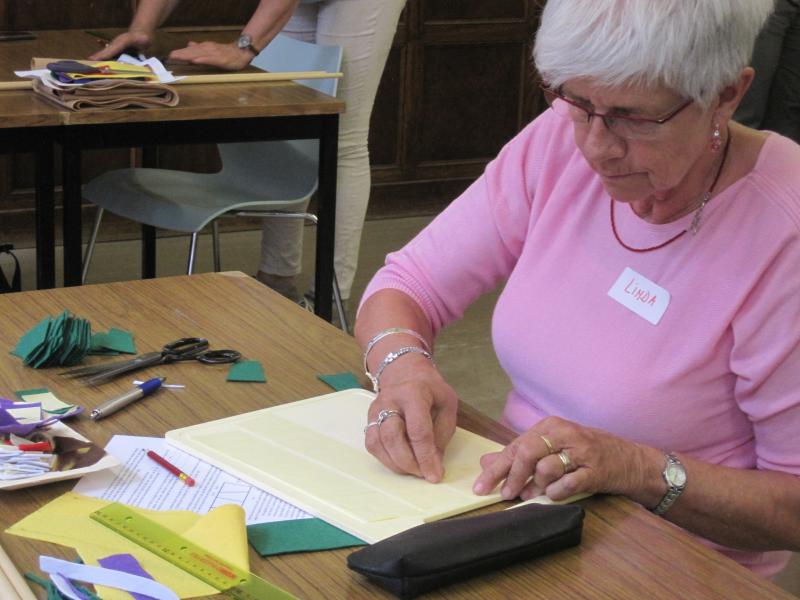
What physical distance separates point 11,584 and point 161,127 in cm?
191

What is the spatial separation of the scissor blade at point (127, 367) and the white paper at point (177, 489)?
19 centimetres

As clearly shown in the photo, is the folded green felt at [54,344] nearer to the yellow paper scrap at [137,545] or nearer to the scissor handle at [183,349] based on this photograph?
the scissor handle at [183,349]

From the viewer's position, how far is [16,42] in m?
3.54

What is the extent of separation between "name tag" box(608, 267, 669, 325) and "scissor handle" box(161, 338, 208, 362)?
52 centimetres

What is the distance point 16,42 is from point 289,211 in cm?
95

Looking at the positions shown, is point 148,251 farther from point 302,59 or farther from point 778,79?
point 778,79

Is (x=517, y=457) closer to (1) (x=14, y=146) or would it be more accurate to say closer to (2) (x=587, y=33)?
(2) (x=587, y=33)

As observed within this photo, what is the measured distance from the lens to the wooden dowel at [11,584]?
3.29 feet

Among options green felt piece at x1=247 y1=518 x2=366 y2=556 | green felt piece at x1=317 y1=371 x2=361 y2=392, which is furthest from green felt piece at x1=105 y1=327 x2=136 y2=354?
green felt piece at x1=247 y1=518 x2=366 y2=556

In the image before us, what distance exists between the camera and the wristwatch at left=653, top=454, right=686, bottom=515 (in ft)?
4.25

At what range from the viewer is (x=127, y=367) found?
1.49 meters

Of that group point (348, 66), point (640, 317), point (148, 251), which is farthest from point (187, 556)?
point (348, 66)

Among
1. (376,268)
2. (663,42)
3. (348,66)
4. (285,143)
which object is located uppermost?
→ (663,42)

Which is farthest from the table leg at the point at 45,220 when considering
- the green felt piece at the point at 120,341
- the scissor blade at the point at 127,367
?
the scissor blade at the point at 127,367
